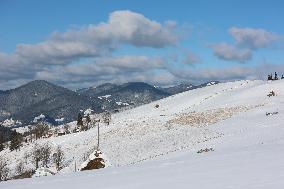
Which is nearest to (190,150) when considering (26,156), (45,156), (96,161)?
(96,161)

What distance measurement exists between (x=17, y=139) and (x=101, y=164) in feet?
462

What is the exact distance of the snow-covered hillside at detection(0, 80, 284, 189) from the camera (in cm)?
1742

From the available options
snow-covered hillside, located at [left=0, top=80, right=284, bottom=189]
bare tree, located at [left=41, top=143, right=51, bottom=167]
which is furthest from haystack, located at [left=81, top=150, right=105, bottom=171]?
bare tree, located at [left=41, top=143, right=51, bottom=167]

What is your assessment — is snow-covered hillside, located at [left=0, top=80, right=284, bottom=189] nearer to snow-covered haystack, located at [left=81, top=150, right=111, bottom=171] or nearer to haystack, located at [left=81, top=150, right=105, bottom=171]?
snow-covered haystack, located at [left=81, top=150, right=111, bottom=171]

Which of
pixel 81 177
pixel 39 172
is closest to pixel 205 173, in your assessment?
pixel 81 177

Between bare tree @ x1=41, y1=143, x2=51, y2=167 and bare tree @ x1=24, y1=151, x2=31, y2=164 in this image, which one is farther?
bare tree @ x1=24, y1=151, x2=31, y2=164

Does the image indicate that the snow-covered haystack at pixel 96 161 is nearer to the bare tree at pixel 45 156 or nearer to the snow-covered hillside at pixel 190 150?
the snow-covered hillside at pixel 190 150

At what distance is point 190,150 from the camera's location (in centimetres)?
4381

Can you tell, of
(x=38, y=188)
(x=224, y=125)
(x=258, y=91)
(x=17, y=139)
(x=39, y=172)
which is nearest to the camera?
(x=38, y=188)

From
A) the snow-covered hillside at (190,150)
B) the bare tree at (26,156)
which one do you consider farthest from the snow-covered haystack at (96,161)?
the bare tree at (26,156)

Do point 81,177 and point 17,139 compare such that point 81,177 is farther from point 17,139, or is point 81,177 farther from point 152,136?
point 17,139

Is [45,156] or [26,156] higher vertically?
[26,156]

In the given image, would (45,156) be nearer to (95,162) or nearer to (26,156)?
(26,156)

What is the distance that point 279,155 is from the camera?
68.6 ft
